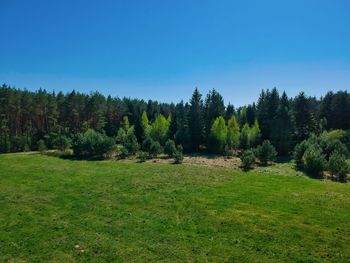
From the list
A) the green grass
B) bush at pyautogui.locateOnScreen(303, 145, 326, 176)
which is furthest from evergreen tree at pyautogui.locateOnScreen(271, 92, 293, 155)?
the green grass

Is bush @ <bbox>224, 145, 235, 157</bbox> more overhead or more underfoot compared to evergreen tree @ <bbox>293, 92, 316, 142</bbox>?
more underfoot

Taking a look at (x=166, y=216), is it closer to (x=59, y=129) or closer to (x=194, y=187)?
(x=194, y=187)

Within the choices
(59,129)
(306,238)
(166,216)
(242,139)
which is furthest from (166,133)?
(306,238)

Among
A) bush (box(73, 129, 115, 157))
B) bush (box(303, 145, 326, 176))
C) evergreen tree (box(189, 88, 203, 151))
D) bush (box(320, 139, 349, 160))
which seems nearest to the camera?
bush (box(303, 145, 326, 176))

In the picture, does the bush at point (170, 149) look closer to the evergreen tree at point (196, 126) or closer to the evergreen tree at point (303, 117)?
the evergreen tree at point (196, 126)

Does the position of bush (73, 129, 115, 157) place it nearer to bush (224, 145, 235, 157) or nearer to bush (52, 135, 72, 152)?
bush (52, 135, 72, 152)

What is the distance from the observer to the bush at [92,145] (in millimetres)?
Answer: 48969

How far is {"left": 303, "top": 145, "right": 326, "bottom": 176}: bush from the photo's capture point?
36.8 m

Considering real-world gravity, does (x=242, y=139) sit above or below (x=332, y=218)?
above

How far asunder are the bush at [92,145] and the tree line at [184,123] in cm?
54

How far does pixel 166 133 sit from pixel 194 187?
1516 inches

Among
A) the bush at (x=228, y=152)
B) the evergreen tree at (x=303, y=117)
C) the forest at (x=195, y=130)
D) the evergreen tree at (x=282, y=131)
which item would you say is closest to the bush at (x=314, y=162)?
the forest at (x=195, y=130)

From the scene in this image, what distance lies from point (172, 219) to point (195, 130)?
43.8m

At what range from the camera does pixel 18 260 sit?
13.3 meters
